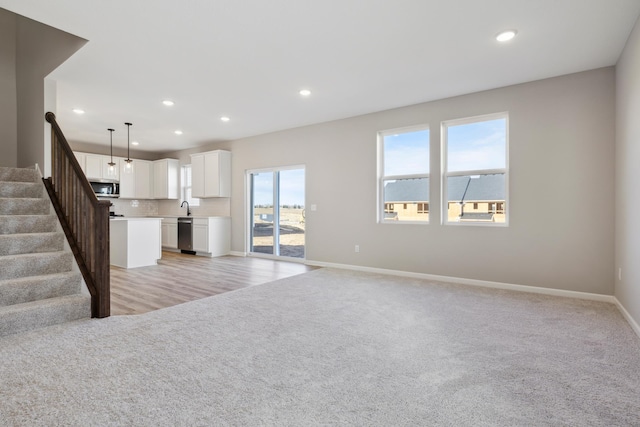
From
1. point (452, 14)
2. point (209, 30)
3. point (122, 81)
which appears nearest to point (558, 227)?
point (452, 14)

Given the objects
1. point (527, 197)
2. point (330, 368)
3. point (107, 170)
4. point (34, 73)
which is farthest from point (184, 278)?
point (527, 197)

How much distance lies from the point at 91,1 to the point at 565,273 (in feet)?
17.7

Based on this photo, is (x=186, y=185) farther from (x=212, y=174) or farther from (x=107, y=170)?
(x=107, y=170)

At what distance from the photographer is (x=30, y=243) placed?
10.7ft

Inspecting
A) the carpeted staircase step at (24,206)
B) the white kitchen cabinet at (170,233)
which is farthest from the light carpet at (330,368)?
the white kitchen cabinet at (170,233)

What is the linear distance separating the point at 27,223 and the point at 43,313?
126 cm

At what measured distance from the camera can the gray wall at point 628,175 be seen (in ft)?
9.01

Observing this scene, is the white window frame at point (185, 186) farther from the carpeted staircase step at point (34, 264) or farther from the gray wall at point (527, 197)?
the carpeted staircase step at point (34, 264)

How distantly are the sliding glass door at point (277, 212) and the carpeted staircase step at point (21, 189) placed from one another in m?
3.80

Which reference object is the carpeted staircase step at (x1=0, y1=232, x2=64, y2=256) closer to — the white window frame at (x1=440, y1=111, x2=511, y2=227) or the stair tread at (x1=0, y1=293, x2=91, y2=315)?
the stair tread at (x1=0, y1=293, x2=91, y2=315)

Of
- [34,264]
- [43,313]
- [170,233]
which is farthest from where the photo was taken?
[170,233]

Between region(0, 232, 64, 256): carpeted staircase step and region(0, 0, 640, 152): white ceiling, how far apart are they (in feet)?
6.23

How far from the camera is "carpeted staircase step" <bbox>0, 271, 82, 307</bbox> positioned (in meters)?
2.76

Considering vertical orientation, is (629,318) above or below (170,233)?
below
